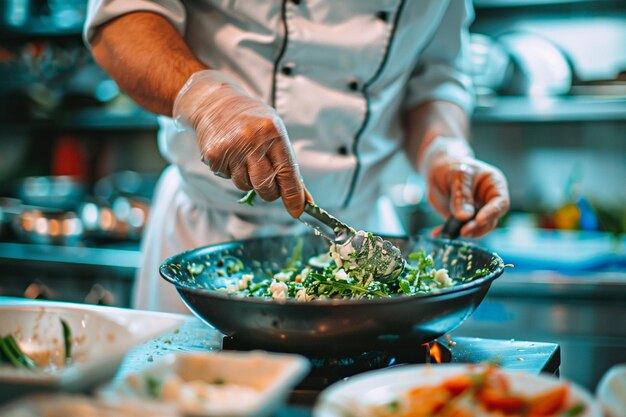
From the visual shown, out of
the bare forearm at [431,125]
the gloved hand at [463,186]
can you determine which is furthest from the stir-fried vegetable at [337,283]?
the bare forearm at [431,125]

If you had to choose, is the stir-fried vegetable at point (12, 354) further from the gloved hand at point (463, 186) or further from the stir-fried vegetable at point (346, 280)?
the gloved hand at point (463, 186)

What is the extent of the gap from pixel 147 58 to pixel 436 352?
0.88 m

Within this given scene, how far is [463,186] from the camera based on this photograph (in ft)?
5.74

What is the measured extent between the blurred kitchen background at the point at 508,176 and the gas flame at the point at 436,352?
1.12m

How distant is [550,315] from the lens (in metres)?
2.65

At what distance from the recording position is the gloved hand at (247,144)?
134 cm

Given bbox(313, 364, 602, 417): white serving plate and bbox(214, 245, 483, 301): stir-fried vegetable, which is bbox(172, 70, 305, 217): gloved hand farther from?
bbox(313, 364, 602, 417): white serving plate

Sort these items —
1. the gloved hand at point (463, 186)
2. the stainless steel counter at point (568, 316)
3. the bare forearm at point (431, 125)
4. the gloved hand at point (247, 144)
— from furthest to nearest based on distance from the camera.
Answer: the stainless steel counter at point (568, 316) < the bare forearm at point (431, 125) < the gloved hand at point (463, 186) < the gloved hand at point (247, 144)

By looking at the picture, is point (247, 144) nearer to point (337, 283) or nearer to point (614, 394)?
point (337, 283)

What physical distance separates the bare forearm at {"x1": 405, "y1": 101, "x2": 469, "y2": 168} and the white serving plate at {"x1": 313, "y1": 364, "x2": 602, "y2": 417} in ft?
4.05

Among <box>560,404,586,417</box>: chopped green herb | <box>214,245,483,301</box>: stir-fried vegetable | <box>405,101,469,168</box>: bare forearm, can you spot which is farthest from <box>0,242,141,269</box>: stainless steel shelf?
<box>560,404,586,417</box>: chopped green herb

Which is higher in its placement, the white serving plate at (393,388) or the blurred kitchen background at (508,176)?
the white serving plate at (393,388)

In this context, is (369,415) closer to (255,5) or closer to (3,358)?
(3,358)

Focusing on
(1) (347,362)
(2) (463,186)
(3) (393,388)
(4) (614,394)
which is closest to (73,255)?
(2) (463,186)
